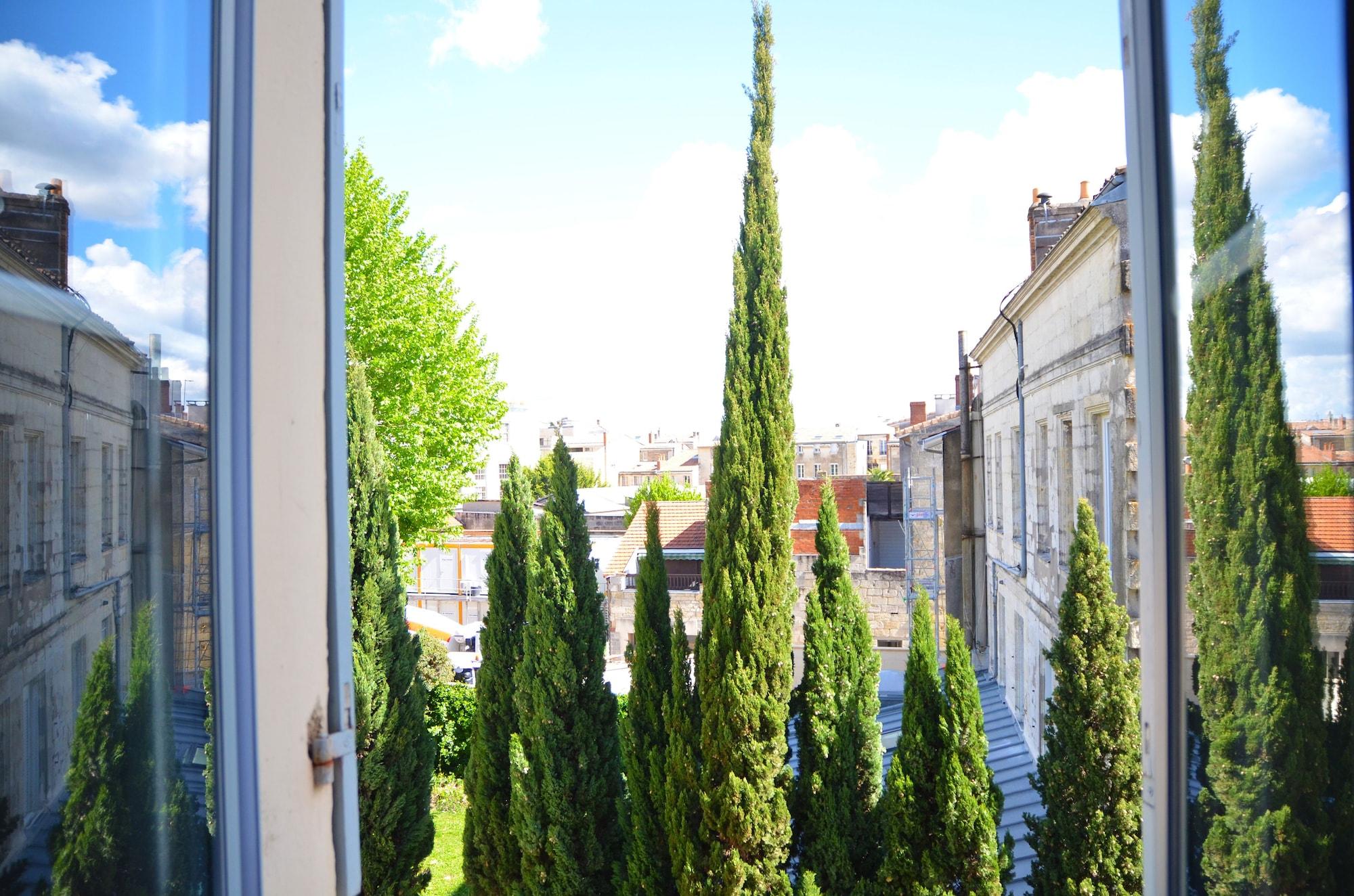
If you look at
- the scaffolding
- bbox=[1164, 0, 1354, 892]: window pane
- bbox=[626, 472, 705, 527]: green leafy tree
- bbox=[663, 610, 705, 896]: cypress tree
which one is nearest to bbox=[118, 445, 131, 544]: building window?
bbox=[1164, 0, 1354, 892]: window pane

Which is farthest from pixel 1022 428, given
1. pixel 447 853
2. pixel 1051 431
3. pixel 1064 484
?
pixel 447 853

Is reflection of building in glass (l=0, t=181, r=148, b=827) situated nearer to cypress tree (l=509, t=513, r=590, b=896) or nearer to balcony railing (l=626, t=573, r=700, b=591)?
cypress tree (l=509, t=513, r=590, b=896)

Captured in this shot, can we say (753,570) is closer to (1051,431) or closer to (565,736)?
(565,736)

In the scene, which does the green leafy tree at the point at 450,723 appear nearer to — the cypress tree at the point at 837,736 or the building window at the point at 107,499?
the cypress tree at the point at 837,736

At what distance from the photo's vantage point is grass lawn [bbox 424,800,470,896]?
10859mm

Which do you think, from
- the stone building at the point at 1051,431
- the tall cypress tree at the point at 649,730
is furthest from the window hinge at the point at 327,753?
the tall cypress tree at the point at 649,730

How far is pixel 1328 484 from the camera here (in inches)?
38.7

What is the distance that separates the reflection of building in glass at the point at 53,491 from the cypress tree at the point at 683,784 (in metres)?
5.66

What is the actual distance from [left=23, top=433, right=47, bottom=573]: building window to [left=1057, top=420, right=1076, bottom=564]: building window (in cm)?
978

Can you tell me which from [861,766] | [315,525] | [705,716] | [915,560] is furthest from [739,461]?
[915,560]

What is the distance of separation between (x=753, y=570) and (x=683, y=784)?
1.68 meters

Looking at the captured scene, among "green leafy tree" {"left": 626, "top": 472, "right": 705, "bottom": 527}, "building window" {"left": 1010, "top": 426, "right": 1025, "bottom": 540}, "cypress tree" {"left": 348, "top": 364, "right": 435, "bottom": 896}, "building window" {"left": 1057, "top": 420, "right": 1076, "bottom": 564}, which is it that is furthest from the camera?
"green leafy tree" {"left": 626, "top": 472, "right": 705, "bottom": 527}

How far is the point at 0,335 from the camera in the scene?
3.33 ft

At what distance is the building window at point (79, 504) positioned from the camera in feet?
3.51
